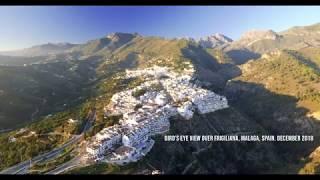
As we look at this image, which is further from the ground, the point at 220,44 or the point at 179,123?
the point at 179,123

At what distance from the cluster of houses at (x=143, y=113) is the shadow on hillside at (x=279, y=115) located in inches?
129

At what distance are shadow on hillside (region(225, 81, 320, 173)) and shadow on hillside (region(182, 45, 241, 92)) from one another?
2.98 m

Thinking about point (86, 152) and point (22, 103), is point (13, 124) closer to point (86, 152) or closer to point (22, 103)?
point (22, 103)

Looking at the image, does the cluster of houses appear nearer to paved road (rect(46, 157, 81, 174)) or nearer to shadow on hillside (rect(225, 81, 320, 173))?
paved road (rect(46, 157, 81, 174))

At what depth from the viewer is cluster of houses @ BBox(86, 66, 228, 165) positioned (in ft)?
51.3

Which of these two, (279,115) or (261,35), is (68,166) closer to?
(279,115)

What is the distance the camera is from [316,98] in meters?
29.6

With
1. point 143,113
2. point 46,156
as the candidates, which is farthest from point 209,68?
point 46,156

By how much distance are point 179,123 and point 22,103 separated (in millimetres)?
12536

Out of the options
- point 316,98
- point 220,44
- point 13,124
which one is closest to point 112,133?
point 13,124

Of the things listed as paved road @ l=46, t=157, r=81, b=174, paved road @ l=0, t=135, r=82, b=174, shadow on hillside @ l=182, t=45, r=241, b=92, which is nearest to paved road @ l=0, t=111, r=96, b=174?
paved road @ l=0, t=135, r=82, b=174

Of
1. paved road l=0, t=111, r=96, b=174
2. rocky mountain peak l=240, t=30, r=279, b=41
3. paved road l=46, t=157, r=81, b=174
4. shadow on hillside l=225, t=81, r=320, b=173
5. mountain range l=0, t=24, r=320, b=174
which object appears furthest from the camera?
rocky mountain peak l=240, t=30, r=279, b=41

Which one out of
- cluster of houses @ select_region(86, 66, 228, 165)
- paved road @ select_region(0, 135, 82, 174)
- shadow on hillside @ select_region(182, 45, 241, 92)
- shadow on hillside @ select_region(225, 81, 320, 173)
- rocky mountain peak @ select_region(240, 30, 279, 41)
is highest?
paved road @ select_region(0, 135, 82, 174)
